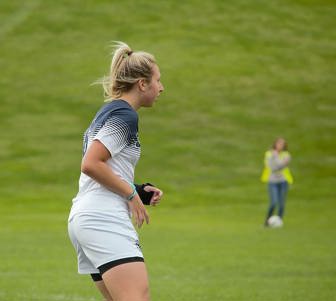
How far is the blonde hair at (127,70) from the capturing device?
21.6ft

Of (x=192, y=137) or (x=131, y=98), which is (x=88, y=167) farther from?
(x=192, y=137)

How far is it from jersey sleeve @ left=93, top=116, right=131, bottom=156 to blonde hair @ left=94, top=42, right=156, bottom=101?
0.89ft

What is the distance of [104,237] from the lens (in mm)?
6352

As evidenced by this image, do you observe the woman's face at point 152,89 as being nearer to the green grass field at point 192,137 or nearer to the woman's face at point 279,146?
the green grass field at point 192,137

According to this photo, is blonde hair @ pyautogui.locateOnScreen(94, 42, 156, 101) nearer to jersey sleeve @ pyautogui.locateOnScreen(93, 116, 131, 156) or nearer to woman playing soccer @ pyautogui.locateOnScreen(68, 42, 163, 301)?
woman playing soccer @ pyautogui.locateOnScreen(68, 42, 163, 301)

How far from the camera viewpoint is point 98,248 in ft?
20.9

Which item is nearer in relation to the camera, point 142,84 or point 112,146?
point 112,146

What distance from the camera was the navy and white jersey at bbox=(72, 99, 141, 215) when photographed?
6406 mm

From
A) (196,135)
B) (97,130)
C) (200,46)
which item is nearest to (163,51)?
(200,46)

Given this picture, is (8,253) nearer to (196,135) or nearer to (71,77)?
(196,135)

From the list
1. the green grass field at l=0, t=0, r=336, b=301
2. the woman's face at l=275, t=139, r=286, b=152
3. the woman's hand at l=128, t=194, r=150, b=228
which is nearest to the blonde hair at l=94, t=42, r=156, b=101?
the woman's hand at l=128, t=194, r=150, b=228

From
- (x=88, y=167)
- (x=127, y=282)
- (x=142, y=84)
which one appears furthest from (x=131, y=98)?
(x=127, y=282)

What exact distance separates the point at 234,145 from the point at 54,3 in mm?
23510

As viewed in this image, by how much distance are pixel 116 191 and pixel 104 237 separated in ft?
0.98
